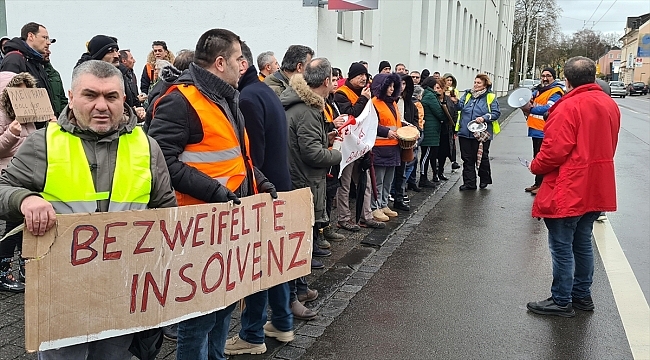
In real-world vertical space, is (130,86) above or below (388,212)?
above

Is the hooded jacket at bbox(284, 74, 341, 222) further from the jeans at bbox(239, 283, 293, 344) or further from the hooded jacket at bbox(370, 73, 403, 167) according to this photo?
the hooded jacket at bbox(370, 73, 403, 167)

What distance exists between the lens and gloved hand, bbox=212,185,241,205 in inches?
116

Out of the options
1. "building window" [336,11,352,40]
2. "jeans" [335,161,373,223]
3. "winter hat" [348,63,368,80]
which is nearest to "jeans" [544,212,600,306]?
"jeans" [335,161,373,223]

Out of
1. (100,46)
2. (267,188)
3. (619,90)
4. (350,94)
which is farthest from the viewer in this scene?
(619,90)

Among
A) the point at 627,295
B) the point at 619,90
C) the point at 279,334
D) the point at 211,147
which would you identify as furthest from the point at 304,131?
the point at 619,90

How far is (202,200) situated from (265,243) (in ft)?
1.57

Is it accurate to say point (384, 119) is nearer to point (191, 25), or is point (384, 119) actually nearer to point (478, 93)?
point (478, 93)

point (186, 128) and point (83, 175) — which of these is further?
point (186, 128)

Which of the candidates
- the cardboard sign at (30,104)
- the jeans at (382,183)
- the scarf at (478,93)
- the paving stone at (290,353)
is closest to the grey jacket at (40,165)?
the paving stone at (290,353)

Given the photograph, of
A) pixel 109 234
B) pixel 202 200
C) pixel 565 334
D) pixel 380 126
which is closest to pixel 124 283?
pixel 109 234

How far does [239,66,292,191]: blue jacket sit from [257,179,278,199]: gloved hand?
288 millimetres

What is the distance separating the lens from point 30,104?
4648 millimetres

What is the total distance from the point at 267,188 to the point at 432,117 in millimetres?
6813

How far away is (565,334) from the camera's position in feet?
14.8
